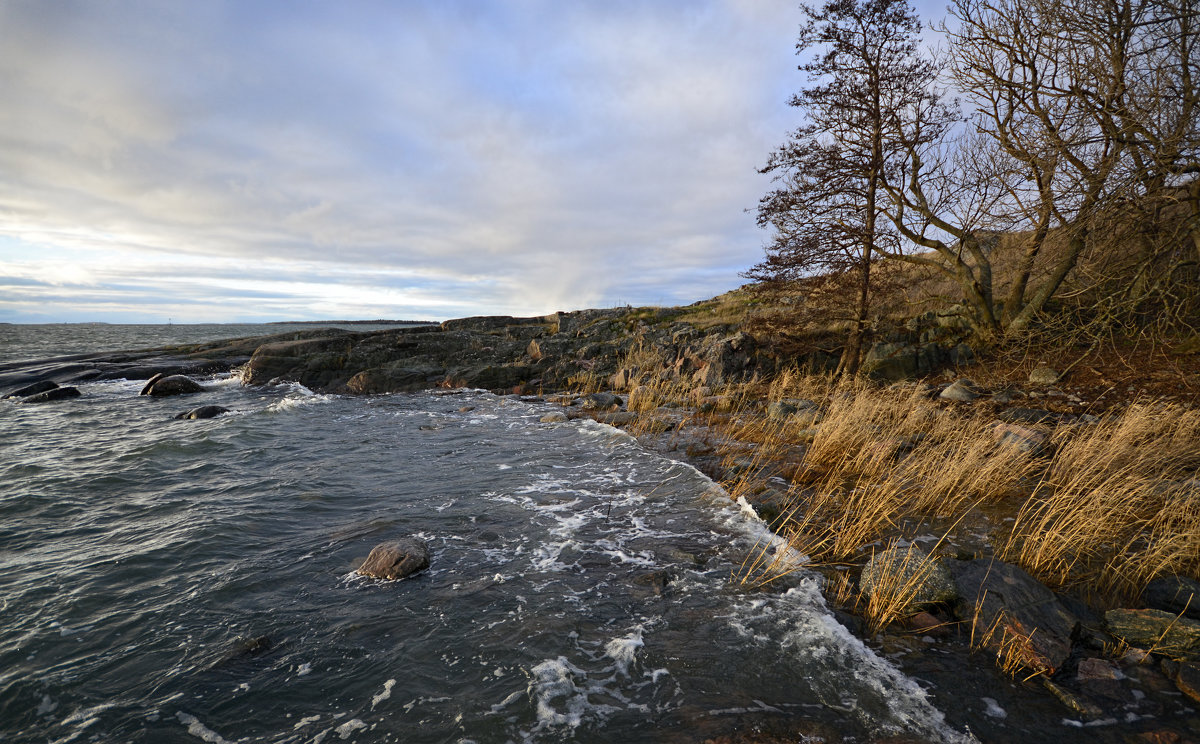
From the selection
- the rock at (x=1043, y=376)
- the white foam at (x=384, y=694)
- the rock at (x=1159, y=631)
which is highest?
the rock at (x=1043, y=376)

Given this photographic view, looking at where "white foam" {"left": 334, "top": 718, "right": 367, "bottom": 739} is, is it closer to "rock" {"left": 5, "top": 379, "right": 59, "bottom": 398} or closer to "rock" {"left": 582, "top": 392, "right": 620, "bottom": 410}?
"rock" {"left": 582, "top": 392, "right": 620, "bottom": 410}

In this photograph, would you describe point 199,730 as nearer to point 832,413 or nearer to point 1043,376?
point 832,413

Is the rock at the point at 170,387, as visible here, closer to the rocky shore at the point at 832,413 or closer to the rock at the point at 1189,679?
the rocky shore at the point at 832,413

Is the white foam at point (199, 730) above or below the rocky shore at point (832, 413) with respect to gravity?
below

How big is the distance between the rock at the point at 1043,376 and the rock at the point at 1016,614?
1107cm

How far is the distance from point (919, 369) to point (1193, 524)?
40.1ft

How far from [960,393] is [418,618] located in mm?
13716

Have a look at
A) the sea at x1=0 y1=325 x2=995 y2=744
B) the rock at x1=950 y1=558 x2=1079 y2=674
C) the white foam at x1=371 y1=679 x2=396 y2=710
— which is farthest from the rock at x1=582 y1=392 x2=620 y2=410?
the white foam at x1=371 y1=679 x2=396 y2=710

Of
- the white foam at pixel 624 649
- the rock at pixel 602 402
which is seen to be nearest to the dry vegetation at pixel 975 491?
the white foam at pixel 624 649

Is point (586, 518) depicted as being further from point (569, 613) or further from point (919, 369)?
point (919, 369)

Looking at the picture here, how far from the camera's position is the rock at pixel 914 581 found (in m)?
4.88

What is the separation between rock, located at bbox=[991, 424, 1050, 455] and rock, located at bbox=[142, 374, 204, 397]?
28.1 meters

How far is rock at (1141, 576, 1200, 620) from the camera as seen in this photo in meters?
4.48

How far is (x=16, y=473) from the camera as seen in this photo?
10117mm
